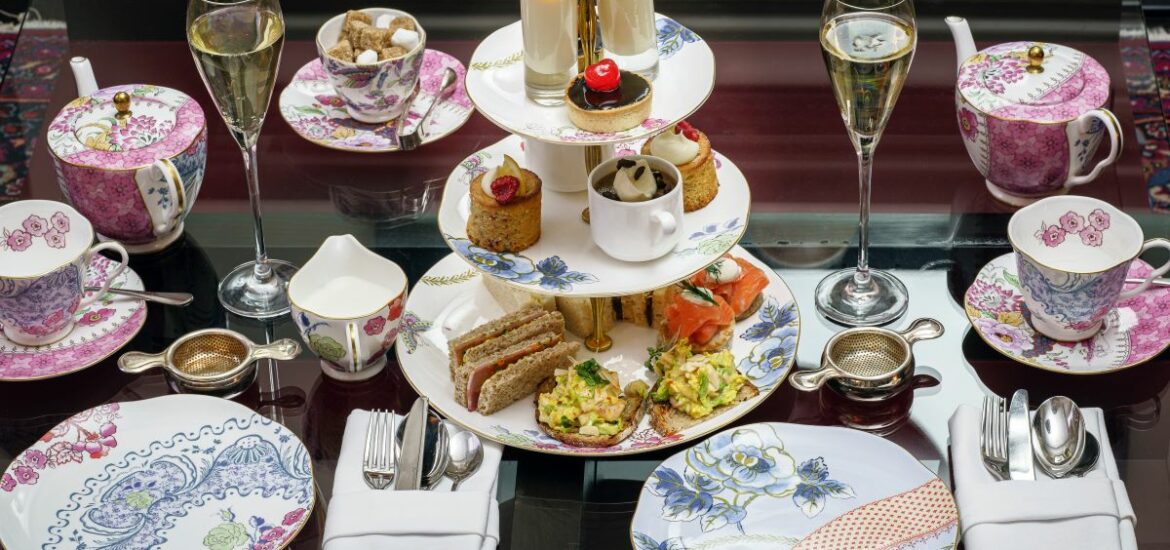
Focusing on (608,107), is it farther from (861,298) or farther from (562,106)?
(861,298)

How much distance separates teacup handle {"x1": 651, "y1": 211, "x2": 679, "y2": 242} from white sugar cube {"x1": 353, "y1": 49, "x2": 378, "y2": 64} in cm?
66

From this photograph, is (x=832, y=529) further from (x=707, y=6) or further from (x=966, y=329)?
(x=707, y=6)

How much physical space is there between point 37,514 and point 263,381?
0.32 m

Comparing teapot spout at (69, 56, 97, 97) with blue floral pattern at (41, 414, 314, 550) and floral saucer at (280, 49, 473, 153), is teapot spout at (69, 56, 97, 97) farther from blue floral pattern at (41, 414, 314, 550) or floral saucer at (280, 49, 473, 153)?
blue floral pattern at (41, 414, 314, 550)

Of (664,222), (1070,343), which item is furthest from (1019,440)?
(664,222)

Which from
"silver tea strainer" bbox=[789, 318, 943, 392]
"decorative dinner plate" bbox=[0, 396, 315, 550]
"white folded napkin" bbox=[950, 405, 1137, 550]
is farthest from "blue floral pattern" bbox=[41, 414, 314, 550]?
"white folded napkin" bbox=[950, 405, 1137, 550]

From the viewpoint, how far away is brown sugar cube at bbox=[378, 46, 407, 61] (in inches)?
87.0

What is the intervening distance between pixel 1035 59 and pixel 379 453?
1.06 metres

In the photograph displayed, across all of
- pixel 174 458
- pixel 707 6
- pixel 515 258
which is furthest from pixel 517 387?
pixel 707 6

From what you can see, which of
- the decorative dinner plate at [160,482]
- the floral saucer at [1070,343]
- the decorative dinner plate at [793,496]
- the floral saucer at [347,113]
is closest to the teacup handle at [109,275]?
the decorative dinner plate at [160,482]

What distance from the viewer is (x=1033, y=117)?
79.4 inches

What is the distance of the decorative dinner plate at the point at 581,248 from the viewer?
173 cm

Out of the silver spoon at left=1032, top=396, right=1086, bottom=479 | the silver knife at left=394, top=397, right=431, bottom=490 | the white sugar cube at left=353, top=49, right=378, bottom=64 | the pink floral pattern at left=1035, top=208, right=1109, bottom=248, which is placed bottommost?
the silver knife at left=394, top=397, right=431, bottom=490

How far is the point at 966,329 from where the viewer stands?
1.90m
